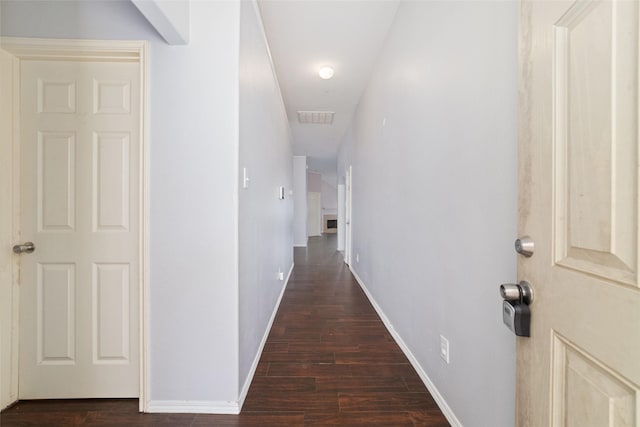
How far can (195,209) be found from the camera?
5.39 feet

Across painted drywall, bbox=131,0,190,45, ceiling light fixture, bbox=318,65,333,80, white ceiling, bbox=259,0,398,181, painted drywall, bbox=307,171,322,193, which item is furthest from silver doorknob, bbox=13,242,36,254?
painted drywall, bbox=307,171,322,193

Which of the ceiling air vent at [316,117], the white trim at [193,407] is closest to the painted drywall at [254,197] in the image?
the white trim at [193,407]

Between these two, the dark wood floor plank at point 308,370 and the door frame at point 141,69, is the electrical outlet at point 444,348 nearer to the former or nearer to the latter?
the dark wood floor plank at point 308,370

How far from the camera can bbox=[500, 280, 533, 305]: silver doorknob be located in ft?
2.63

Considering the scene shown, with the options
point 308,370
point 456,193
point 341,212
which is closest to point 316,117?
point 341,212

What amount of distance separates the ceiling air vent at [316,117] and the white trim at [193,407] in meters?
4.27

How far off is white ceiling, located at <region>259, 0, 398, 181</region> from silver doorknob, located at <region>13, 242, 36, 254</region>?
2.35 m

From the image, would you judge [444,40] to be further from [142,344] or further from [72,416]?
[72,416]

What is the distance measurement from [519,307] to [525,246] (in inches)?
6.9

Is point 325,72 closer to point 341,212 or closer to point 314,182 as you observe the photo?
point 341,212

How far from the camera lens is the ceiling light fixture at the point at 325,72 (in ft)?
11.0

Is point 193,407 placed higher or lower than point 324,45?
lower

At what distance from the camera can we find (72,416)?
1607 mm

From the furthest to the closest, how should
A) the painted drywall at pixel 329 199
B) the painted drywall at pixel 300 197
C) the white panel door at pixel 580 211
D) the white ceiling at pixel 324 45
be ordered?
the painted drywall at pixel 329 199 → the painted drywall at pixel 300 197 → the white ceiling at pixel 324 45 → the white panel door at pixel 580 211
